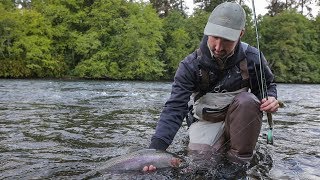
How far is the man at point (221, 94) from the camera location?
326 cm

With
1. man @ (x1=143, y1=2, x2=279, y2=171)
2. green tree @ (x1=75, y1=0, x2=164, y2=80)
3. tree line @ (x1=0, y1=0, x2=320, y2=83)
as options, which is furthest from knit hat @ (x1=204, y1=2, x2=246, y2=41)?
green tree @ (x1=75, y1=0, x2=164, y2=80)

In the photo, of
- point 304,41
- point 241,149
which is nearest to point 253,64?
point 241,149

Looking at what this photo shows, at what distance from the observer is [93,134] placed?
18.2 feet

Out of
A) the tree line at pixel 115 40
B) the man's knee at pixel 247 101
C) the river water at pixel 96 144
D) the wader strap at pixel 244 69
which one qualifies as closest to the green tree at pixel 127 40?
the tree line at pixel 115 40

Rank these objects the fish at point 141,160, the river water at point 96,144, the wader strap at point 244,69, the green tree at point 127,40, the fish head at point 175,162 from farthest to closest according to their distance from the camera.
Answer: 1. the green tree at point 127,40
2. the wader strap at point 244,69
3. the river water at point 96,144
4. the fish head at point 175,162
5. the fish at point 141,160

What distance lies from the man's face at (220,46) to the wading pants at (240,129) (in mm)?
507

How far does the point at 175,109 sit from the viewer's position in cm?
347

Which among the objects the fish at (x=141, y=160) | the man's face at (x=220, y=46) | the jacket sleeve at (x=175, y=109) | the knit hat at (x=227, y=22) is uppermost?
the knit hat at (x=227, y=22)

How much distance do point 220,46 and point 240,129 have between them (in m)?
0.85

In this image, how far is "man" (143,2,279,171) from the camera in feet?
10.7

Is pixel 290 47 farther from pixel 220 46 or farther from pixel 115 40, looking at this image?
pixel 220 46

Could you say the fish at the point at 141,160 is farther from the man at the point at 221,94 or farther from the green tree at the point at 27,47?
the green tree at the point at 27,47

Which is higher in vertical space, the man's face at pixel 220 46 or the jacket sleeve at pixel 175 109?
the man's face at pixel 220 46

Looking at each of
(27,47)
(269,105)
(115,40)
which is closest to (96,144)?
(269,105)
